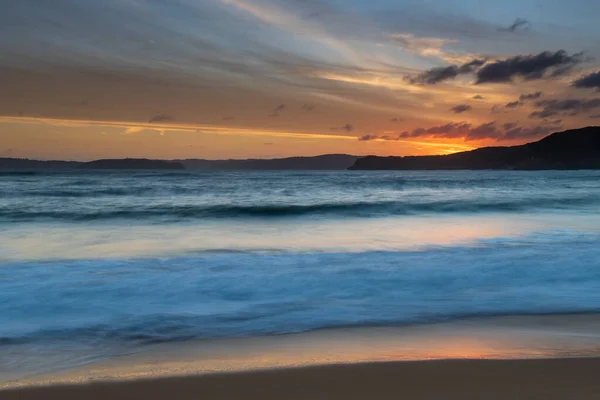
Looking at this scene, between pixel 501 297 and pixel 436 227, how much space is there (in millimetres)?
9594

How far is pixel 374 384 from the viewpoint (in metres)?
3.48

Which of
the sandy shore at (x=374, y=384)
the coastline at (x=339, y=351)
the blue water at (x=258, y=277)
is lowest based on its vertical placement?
the blue water at (x=258, y=277)

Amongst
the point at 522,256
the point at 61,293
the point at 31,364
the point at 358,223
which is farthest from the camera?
the point at 358,223

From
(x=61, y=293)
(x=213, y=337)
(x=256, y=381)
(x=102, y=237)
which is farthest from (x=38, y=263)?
(x=256, y=381)

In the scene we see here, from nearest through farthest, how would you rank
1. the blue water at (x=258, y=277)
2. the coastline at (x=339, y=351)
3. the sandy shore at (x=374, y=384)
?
the sandy shore at (x=374, y=384)
the coastline at (x=339, y=351)
the blue water at (x=258, y=277)

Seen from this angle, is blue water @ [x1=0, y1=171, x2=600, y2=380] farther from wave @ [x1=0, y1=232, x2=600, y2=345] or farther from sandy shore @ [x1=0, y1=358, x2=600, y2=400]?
sandy shore @ [x1=0, y1=358, x2=600, y2=400]

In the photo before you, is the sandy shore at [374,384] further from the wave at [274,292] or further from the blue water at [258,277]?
the wave at [274,292]

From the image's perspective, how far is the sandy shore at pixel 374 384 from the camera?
10.8 feet

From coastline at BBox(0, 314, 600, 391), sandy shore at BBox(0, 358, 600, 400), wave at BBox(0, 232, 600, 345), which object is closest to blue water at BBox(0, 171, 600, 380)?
wave at BBox(0, 232, 600, 345)

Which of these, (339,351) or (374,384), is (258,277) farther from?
(374,384)

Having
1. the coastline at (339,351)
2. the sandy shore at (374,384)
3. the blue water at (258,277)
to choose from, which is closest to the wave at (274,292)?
the blue water at (258,277)

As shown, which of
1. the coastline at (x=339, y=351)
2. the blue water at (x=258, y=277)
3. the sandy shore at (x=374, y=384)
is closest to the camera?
the sandy shore at (x=374, y=384)

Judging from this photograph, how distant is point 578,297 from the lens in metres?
7.11

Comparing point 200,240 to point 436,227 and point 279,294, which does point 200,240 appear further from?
point 436,227
